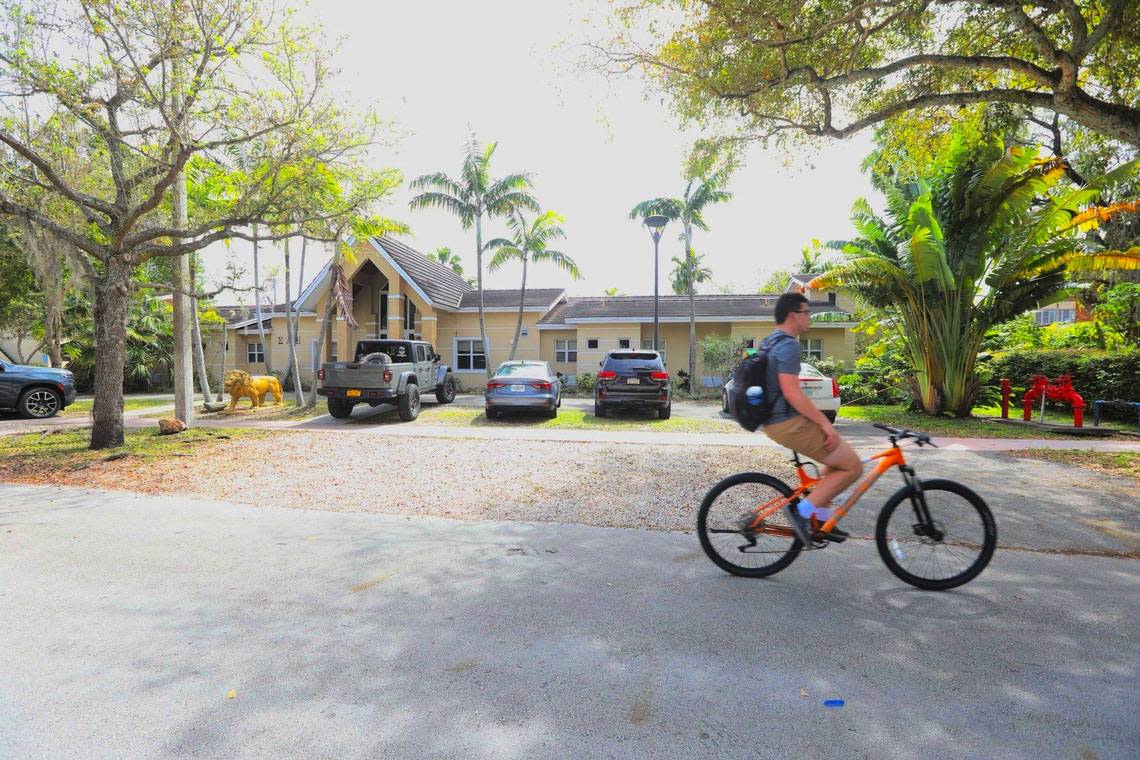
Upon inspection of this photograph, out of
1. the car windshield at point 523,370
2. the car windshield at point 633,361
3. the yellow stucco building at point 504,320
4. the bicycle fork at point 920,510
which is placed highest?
the yellow stucco building at point 504,320

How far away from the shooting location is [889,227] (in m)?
14.3

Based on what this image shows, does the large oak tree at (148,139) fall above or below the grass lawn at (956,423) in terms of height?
above

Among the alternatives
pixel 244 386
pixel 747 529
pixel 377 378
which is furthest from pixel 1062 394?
pixel 244 386

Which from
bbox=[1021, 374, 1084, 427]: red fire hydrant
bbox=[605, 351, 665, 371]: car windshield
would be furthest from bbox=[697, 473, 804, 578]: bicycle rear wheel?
bbox=[1021, 374, 1084, 427]: red fire hydrant

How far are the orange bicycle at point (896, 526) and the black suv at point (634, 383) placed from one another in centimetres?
939

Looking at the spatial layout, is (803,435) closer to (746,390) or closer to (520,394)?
(746,390)

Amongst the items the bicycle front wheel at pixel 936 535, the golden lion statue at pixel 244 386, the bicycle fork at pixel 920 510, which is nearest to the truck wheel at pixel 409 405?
the golden lion statue at pixel 244 386

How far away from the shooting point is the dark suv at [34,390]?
45.3ft

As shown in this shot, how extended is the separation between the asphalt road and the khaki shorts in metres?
0.95

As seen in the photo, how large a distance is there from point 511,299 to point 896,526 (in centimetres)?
2299

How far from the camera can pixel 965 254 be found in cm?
1290

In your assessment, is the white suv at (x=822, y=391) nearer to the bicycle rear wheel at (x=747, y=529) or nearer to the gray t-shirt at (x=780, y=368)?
the bicycle rear wheel at (x=747, y=529)

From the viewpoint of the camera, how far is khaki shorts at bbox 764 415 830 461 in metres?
3.74

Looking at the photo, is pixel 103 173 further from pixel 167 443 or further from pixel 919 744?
pixel 919 744
